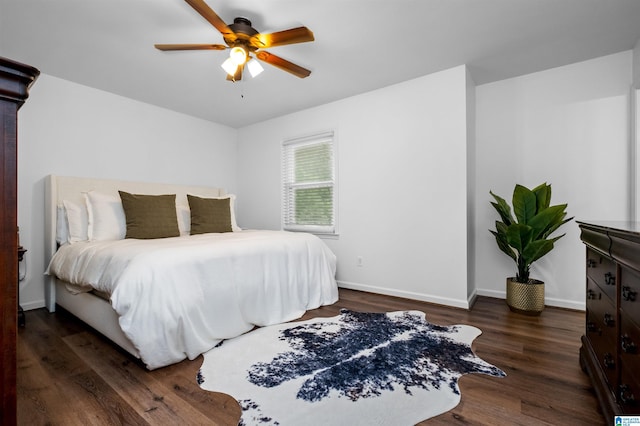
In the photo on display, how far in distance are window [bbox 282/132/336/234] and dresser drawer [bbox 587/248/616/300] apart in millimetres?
2678

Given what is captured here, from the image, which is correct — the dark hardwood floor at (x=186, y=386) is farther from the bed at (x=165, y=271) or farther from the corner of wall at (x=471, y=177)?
the corner of wall at (x=471, y=177)

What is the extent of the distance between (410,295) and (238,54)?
2.88m

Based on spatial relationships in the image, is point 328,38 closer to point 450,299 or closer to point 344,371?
point 344,371

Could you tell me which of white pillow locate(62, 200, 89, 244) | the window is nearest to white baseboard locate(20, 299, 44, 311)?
white pillow locate(62, 200, 89, 244)

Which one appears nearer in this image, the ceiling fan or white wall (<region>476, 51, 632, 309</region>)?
the ceiling fan

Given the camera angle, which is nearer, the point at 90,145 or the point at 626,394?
the point at 626,394

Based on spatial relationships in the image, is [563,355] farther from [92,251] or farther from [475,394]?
[92,251]

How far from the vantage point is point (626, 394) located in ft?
3.81

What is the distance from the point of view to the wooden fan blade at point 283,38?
2.05 metres

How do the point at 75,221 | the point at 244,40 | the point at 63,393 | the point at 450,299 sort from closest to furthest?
the point at 63,393, the point at 244,40, the point at 75,221, the point at 450,299

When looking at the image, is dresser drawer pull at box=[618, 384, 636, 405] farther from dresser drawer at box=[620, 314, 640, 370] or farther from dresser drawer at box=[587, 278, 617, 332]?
dresser drawer at box=[587, 278, 617, 332]

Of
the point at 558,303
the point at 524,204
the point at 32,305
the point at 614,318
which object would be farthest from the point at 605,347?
the point at 32,305

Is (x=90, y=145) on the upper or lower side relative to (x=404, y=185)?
upper

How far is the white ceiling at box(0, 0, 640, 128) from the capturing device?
2.18 meters
